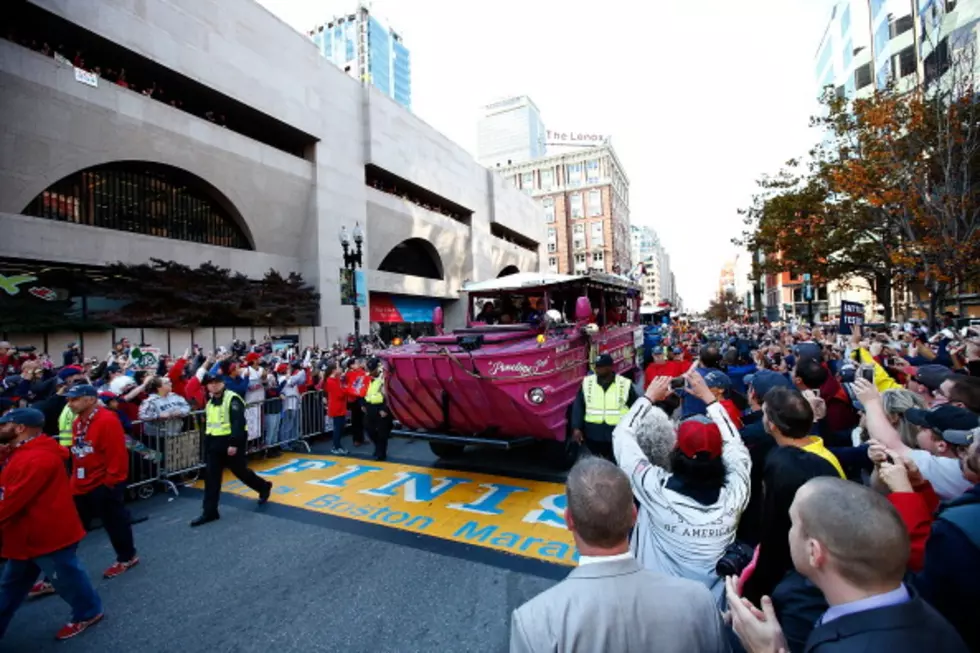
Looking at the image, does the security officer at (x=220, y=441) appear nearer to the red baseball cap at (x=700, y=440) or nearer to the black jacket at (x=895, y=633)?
the red baseball cap at (x=700, y=440)

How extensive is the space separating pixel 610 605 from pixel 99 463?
4.74m

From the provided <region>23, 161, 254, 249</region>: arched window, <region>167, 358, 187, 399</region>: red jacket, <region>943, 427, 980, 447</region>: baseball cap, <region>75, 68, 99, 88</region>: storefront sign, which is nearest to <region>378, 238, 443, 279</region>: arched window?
<region>23, 161, 254, 249</region>: arched window

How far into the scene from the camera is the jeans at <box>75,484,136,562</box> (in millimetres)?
4070

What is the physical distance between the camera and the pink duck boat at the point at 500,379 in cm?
542

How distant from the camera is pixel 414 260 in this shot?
1125 inches

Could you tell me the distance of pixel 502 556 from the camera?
411 centimetres

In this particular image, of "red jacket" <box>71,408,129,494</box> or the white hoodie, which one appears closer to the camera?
the white hoodie

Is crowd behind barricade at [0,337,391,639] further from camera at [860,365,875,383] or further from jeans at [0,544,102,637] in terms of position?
camera at [860,365,875,383]

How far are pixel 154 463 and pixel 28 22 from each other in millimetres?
15109

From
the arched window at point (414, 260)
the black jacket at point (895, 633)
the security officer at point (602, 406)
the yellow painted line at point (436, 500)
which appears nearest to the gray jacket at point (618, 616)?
the black jacket at point (895, 633)

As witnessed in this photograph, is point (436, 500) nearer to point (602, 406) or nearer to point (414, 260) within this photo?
point (602, 406)

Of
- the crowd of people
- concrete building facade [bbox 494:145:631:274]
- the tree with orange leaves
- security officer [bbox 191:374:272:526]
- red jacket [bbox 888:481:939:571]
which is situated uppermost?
concrete building facade [bbox 494:145:631:274]

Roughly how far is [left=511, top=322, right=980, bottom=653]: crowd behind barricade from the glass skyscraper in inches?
3889

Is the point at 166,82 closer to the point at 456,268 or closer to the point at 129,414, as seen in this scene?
the point at 129,414
